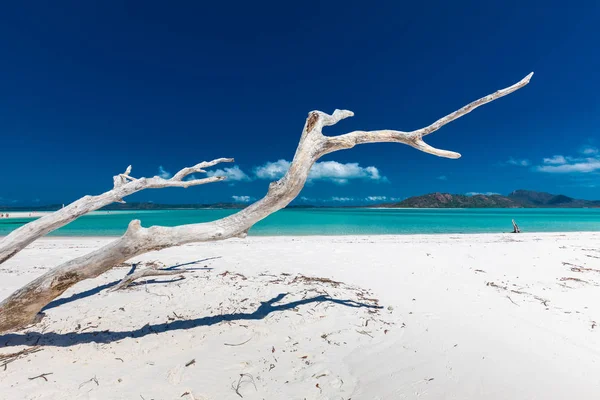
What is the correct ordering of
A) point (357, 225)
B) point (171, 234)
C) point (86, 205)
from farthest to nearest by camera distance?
point (357, 225) → point (86, 205) → point (171, 234)

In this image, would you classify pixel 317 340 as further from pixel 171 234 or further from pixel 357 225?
pixel 357 225

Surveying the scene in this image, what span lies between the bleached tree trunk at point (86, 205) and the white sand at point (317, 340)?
1.20 meters

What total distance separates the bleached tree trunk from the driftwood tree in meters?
1.17

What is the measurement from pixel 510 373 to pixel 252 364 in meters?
2.76

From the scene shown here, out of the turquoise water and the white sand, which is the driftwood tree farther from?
the turquoise water

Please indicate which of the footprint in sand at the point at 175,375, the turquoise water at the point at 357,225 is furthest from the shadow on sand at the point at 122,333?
the turquoise water at the point at 357,225

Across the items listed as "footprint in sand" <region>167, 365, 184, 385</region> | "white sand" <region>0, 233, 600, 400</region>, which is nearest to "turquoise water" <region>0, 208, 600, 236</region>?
"white sand" <region>0, 233, 600, 400</region>

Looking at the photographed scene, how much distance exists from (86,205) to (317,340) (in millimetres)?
4284

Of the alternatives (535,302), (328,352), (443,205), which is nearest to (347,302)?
(328,352)

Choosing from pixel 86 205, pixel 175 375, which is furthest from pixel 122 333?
pixel 86 205

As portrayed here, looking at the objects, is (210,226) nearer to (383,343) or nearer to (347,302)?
(383,343)

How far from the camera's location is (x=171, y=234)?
3.25 meters

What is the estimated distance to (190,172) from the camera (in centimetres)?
669

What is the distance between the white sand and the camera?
289cm
